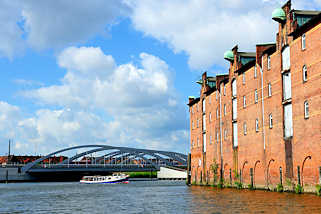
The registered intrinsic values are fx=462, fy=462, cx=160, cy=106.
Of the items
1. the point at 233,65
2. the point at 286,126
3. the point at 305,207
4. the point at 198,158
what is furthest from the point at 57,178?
the point at 305,207

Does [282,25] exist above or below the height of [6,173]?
above

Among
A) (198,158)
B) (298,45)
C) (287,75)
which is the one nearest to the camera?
(298,45)

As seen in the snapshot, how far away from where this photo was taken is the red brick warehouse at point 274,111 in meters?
41.6

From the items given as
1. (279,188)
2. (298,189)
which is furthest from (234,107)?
(298,189)

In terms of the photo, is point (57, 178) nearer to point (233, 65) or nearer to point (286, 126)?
point (233, 65)

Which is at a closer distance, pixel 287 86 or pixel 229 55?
pixel 287 86

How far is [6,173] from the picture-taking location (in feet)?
432

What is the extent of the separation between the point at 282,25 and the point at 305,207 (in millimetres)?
23268

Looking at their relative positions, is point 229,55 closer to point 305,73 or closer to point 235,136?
point 235,136

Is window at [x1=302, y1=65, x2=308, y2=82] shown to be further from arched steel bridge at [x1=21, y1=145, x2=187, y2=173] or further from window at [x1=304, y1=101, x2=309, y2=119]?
arched steel bridge at [x1=21, y1=145, x2=187, y2=173]

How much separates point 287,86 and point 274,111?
373 centimetres

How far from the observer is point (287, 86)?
46938 millimetres

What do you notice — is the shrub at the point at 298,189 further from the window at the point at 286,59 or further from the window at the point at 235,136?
the window at the point at 235,136

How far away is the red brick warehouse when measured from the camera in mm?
41625
